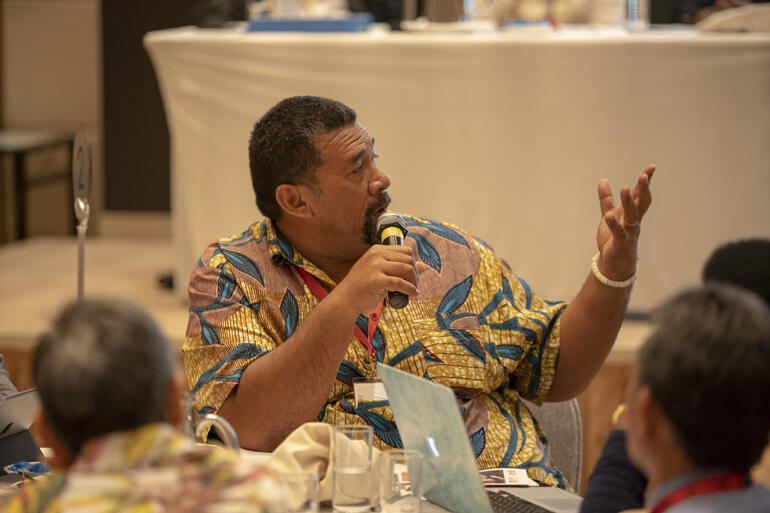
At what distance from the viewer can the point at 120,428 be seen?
3.24 feet

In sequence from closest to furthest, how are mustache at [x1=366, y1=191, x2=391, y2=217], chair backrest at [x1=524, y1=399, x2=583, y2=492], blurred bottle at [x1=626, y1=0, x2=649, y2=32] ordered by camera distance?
mustache at [x1=366, y1=191, x2=391, y2=217], chair backrest at [x1=524, y1=399, x2=583, y2=492], blurred bottle at [x1=626, y1=0, x2=649, y2=32]

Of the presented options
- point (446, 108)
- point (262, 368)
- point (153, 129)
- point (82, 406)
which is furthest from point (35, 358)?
point (153, 129)

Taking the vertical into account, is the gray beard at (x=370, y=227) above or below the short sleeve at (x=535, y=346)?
above

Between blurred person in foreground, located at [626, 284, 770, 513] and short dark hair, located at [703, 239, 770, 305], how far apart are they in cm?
41

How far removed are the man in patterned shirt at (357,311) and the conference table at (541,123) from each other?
1.93 meters

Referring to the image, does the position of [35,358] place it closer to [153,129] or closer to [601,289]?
[601,289]

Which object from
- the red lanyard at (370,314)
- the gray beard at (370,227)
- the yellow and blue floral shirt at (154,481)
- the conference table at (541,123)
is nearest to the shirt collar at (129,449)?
the yellow and blue floral shirt at (154,481)

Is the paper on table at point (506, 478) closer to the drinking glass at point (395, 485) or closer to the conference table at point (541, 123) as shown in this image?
the drinking glass at point (395, 485)

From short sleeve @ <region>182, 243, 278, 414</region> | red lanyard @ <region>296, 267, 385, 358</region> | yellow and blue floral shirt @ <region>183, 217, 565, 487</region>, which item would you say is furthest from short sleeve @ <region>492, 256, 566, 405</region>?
short sleeve @ <region>182, 243, 278, 414</region>

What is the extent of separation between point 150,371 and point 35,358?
0.40ft

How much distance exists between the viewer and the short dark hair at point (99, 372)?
974 mm

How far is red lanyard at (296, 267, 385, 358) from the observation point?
1.97 metres

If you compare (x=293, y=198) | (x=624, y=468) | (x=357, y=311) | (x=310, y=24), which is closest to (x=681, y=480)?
(x=624, y=468)

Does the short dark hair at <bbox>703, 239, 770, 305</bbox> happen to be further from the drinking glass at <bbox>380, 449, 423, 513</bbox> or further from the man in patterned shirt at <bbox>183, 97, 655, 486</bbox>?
the drinking glass at <bbox>380, 449, 423, 513</bbox>
